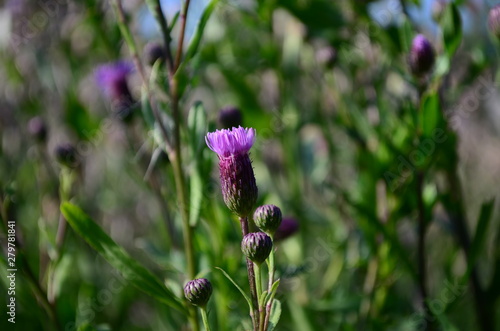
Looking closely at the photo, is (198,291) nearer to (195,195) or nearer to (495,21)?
(195,195)

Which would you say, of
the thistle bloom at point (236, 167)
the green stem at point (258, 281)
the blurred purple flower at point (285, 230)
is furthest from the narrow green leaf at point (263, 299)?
the blurred purple flower at point (285, 230)

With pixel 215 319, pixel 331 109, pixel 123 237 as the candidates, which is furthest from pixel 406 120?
pixel 123 237

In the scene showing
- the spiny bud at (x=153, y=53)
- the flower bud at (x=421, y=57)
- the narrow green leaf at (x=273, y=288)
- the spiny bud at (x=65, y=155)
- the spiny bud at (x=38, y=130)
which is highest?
the spiny bud at (x=38, y=130)

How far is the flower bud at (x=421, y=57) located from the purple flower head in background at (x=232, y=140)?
0.43 meters

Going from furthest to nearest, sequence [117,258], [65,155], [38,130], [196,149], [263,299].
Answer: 1. [38,130]
2. [65,155]
3. [196,149]
4. [117,258]
5. [263,299]

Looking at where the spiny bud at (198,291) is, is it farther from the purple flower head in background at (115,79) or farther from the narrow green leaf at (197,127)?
the purple flower head in background at (115,79)

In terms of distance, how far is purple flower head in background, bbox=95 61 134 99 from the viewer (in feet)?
4.50

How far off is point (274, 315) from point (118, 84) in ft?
2.59

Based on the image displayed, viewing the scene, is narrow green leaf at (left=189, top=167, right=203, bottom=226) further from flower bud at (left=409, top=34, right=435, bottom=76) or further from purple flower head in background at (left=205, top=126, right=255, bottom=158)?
flower bud at (left=409, top=34, right=435, bottom=76)

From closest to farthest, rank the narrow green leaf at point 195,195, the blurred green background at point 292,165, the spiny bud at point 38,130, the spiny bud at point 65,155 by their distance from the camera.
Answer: the narrow green leaf at point 195,195 → the blurred green background at point 292,165 → the spiny bud at point 65,155 → the spiny bud at point 38,130

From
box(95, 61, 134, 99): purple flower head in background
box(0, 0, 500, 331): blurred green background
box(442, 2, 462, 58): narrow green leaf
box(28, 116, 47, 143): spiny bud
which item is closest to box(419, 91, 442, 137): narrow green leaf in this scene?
box(0, 0, 500, 331): blurred green background

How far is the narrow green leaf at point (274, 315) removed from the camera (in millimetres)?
751

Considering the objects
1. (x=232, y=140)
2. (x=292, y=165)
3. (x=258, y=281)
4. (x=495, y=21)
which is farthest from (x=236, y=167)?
(x=292, y=165)

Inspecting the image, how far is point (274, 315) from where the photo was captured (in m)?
0.78
